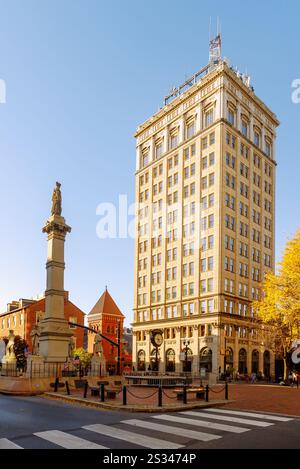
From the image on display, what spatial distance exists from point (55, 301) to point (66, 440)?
2100 cm

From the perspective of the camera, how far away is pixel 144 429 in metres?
14.2

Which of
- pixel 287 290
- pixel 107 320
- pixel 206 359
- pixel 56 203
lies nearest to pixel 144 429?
pixel 56 203

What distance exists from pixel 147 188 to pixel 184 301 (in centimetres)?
2344

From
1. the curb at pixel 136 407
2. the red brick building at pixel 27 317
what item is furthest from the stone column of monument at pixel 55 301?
the red brick building at pixel 27 317

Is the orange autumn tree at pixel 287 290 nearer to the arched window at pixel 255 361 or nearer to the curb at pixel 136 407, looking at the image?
the curb at pixel 136 407

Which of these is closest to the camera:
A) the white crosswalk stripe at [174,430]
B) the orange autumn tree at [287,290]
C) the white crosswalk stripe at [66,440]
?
the white crosswalk stripe at [66,440]

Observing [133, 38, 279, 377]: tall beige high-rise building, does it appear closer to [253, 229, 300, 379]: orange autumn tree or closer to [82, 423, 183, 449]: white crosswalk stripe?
[253, 229, 300, 379]: orange autumn tree

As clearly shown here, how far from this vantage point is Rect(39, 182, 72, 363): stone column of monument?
106 ft

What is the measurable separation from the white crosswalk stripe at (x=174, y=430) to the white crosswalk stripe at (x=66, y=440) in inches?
107

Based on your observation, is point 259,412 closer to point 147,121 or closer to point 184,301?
point 184,301

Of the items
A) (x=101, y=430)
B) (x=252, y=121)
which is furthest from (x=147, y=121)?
(x=101, y=430)

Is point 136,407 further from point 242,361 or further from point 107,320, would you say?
point 107,320

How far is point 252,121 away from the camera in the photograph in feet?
267

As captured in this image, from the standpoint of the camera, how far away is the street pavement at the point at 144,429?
11969 millimetres
